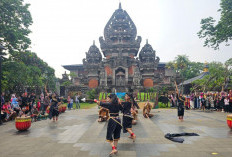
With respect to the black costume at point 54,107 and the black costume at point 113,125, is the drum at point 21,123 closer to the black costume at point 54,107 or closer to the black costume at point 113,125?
the black costume at point 54,107

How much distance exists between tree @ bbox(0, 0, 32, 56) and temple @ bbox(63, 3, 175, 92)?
19.9 metres

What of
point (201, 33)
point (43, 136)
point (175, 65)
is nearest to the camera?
point (43, 136)

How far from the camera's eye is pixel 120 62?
39562mm

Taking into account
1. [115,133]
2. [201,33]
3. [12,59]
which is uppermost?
[201,33]

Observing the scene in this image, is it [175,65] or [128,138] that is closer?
[128,138]

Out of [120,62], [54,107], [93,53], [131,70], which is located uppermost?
[93,53]

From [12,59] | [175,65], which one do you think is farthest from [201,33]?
[175,65]

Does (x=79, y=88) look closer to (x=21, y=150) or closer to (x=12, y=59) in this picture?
(x=12, y=59)

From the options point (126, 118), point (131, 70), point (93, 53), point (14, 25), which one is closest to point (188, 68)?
point (131, 70)

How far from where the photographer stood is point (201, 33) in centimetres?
2080

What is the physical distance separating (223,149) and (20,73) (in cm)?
1664

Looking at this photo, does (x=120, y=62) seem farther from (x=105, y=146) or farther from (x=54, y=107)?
(x=105, y=146)

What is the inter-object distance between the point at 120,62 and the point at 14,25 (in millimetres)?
25522

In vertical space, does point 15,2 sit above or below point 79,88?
above
